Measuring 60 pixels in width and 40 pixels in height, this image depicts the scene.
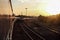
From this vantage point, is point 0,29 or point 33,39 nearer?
point 0,29

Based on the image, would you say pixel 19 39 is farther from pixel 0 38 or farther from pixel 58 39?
pixel 0 38

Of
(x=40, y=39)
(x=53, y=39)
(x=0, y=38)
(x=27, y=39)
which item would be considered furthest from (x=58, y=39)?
(x=0, y=38)

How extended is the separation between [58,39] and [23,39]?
4.36 feet

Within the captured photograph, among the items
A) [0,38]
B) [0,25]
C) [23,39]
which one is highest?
[0,25]

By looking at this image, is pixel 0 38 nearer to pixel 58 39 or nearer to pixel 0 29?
pixel 0 29

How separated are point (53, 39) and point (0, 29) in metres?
3.68

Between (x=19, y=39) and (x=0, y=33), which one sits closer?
(x=0, y=33)

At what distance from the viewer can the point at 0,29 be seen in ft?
11.0

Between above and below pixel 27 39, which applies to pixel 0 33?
above

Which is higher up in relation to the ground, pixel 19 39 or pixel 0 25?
pixel 0 25

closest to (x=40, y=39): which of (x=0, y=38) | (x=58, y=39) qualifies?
(x=58, y=39)

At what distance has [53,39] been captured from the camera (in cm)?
671

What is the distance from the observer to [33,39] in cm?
677

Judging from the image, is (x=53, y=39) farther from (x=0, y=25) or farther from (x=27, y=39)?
(x=0, y=25)
